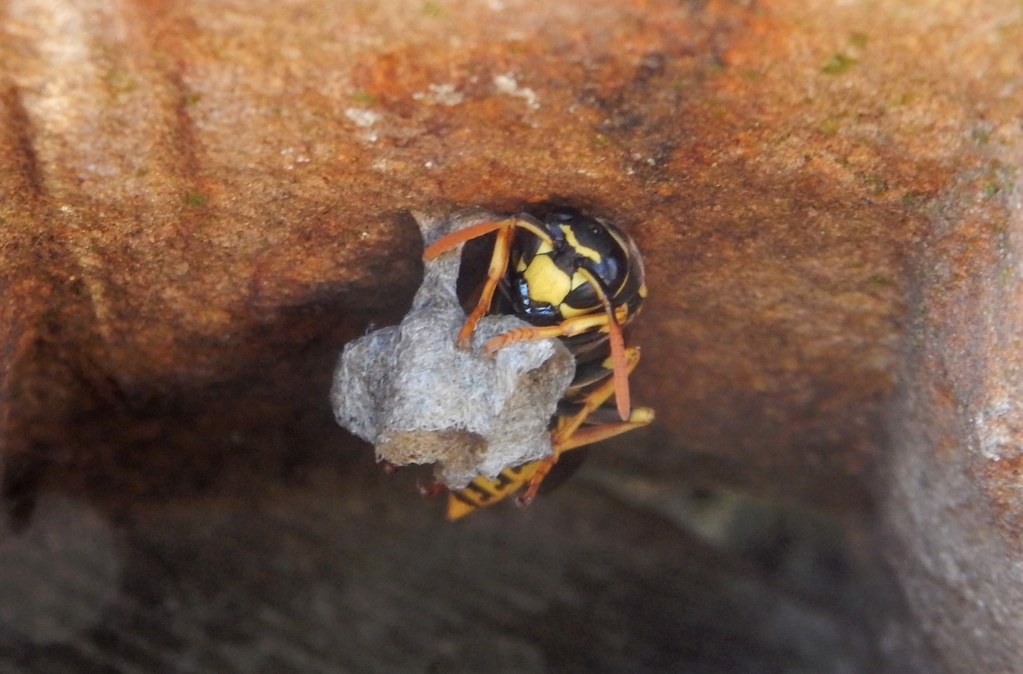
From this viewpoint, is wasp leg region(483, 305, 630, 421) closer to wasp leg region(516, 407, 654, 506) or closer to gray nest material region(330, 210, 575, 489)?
gray nest material region(330, 210, 575, 489)

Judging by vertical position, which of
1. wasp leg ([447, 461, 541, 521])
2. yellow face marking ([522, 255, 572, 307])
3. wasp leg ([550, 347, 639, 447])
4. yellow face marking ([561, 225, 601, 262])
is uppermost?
yellow face marking ([561, 225, 601, 262])

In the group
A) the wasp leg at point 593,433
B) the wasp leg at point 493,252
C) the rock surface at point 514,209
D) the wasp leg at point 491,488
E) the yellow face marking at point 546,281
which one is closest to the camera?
the rock surface at point 514,209

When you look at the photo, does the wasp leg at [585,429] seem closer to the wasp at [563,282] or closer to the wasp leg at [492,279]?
the wasp at [563,282]

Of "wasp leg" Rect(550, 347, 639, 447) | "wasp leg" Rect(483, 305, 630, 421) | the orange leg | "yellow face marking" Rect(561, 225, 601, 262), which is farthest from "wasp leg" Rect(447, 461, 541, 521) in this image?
"yellow face marking" Rect(561, 225, 601, 262)

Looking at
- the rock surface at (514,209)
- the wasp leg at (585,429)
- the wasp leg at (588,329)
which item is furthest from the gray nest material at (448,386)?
the wasp leg at (585,429)

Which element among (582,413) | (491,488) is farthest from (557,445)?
(491,488)

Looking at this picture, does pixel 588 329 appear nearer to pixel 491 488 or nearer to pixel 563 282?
pixel 563 282

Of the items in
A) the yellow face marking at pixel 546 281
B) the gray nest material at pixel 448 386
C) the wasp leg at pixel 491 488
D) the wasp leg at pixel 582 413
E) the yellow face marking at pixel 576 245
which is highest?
the yellow face marking at pixel 576 245

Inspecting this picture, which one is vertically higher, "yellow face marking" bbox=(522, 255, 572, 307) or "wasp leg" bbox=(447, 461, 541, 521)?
"yellow face marking" bbox=(522, 255, 572, 307)
